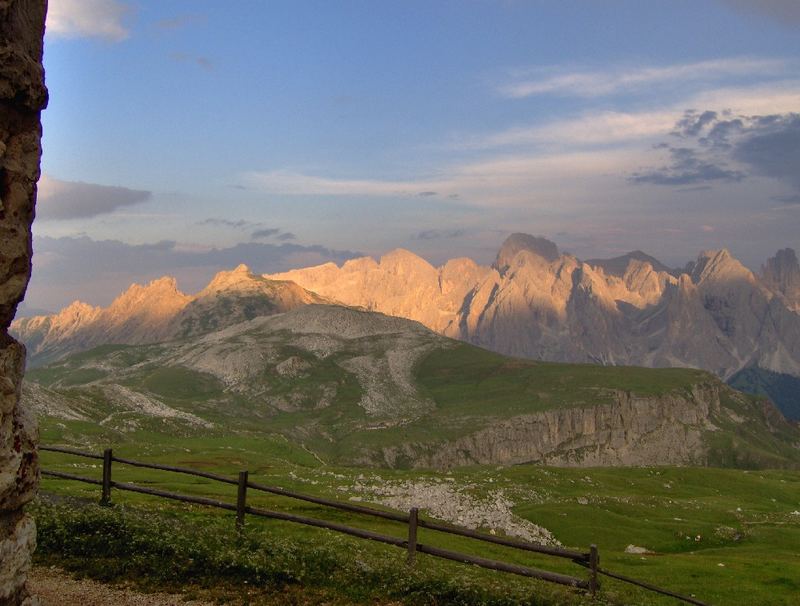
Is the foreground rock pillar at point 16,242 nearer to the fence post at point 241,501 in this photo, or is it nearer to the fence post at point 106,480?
the fence post at point 241,501

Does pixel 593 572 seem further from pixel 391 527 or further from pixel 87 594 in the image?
pixel 391 527

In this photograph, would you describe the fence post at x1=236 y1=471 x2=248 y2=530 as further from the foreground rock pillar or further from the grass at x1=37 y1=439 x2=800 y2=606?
the foreground rock pillar

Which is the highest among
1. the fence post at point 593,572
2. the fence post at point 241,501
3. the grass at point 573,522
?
the fence post at point 241,501

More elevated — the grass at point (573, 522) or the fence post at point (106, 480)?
the fence post at point (106, 480)

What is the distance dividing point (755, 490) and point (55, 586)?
164469mm

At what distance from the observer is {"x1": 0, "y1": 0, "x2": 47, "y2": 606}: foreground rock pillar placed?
15211mm

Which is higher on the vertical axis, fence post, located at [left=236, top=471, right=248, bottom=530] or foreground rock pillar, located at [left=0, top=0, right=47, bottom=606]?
foreground rock pillar, located at [left=0, top=0, right=47, bottom=606]

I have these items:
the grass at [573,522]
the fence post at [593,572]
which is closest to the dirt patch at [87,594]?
the grass at [573,522]

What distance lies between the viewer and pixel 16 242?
608 inches

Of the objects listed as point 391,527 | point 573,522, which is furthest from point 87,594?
point 573,522

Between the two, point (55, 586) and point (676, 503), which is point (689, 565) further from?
point (676, 503)

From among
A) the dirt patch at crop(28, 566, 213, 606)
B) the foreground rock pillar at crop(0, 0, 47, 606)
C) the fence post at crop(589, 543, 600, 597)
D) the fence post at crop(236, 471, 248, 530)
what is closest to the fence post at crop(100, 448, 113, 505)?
the fence post at crop(236, 471, 248, 530)

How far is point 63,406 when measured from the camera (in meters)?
173

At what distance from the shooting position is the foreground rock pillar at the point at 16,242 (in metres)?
A: 15.2
